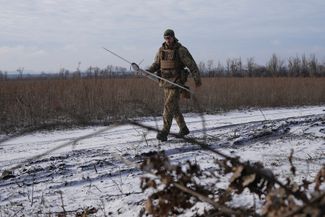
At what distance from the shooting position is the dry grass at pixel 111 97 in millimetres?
12711

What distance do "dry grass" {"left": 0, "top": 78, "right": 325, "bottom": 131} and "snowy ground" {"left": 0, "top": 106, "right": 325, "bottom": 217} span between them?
2443mm

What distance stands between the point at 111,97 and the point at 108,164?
28.4 ft

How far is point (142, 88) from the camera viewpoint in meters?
16.6

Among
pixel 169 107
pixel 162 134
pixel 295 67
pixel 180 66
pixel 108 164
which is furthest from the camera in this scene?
pixel 295 67

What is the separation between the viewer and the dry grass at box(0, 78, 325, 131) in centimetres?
1271

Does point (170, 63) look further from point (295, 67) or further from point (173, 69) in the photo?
point (295, 67)

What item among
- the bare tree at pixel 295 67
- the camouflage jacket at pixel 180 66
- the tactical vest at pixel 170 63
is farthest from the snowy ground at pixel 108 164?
the bare tree at pixel 295 67

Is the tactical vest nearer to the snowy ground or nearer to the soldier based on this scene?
the soldier

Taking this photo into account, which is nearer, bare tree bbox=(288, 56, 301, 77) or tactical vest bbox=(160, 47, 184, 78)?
tactical vest bbox=(160, 47, 184, 78)

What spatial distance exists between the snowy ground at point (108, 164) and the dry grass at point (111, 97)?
8.02ft

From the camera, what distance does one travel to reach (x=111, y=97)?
47.8ft

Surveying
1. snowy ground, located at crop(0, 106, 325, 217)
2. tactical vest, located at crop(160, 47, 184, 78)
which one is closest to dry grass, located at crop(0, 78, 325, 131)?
tactical vest, located at crop(160, 47, 184, 78)

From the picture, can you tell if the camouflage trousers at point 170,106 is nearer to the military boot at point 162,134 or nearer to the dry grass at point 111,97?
the military boot at point 162,134

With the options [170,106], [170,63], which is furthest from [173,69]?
[170,106]
